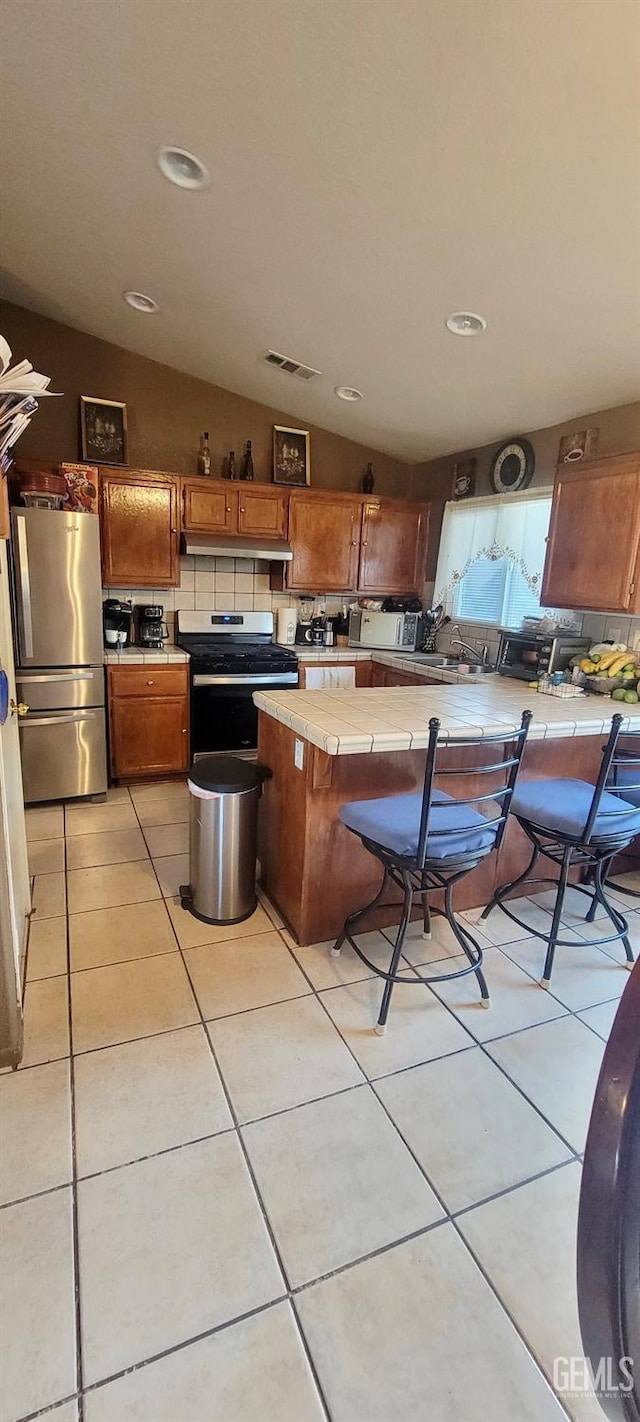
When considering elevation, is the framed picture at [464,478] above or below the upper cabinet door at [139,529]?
above

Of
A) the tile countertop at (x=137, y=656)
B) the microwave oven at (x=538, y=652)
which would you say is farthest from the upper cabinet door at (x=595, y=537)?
the tile countertop at (x=137, y=656)

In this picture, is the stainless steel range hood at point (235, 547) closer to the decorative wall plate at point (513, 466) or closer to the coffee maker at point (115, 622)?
the coffee maker at point (115, 622)

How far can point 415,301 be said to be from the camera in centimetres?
259

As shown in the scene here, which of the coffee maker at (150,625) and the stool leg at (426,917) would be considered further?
the coffee maker at (150,625)

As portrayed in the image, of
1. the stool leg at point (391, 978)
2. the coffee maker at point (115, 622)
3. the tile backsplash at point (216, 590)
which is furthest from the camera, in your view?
the tile backsplash at point (216, 590)

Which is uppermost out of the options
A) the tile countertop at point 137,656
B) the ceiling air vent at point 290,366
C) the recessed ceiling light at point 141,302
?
the recessed ceiling light at point 141,302

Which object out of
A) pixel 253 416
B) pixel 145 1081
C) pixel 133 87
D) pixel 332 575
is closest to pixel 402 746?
pixel 145 1081

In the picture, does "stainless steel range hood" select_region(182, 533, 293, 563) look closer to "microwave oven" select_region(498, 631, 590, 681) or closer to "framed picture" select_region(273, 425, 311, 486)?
"framed picture" select_region(273, 425, 311, 486)

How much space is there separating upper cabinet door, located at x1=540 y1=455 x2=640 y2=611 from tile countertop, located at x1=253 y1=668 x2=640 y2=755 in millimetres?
513

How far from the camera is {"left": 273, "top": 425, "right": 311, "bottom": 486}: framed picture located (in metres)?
4.44

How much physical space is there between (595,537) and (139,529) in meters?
2.74

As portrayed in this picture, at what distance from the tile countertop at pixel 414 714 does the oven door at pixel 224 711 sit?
1497mm

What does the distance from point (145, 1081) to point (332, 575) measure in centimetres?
361

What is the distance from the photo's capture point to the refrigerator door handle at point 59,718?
3416 mm
